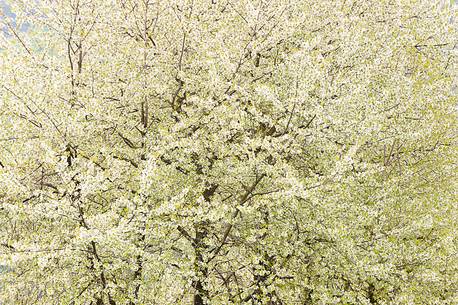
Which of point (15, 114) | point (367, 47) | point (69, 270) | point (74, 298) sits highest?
point (367, 47)

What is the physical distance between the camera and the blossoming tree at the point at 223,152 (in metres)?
7.06

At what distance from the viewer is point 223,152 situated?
337 inches

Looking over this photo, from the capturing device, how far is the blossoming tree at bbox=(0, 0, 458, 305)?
7059 millimetres

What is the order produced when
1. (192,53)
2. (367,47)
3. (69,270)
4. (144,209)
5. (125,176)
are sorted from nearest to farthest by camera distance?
(144,209) < (69,270) < (125,176) < (367,47) < (192,53)

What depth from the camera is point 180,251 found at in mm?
9273

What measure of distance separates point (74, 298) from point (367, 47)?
871 cm

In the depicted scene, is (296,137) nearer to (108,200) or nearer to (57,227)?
(108,200)

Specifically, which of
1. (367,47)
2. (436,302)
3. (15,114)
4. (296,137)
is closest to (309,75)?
(296,137)

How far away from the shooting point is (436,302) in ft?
29.3

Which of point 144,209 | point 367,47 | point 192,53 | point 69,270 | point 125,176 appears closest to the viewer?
point 144,209

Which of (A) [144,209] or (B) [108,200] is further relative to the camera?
(B) [108,200]

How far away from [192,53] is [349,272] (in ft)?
22.6

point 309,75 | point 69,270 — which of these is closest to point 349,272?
point 309,75

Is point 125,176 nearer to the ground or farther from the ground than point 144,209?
farther from the ground
